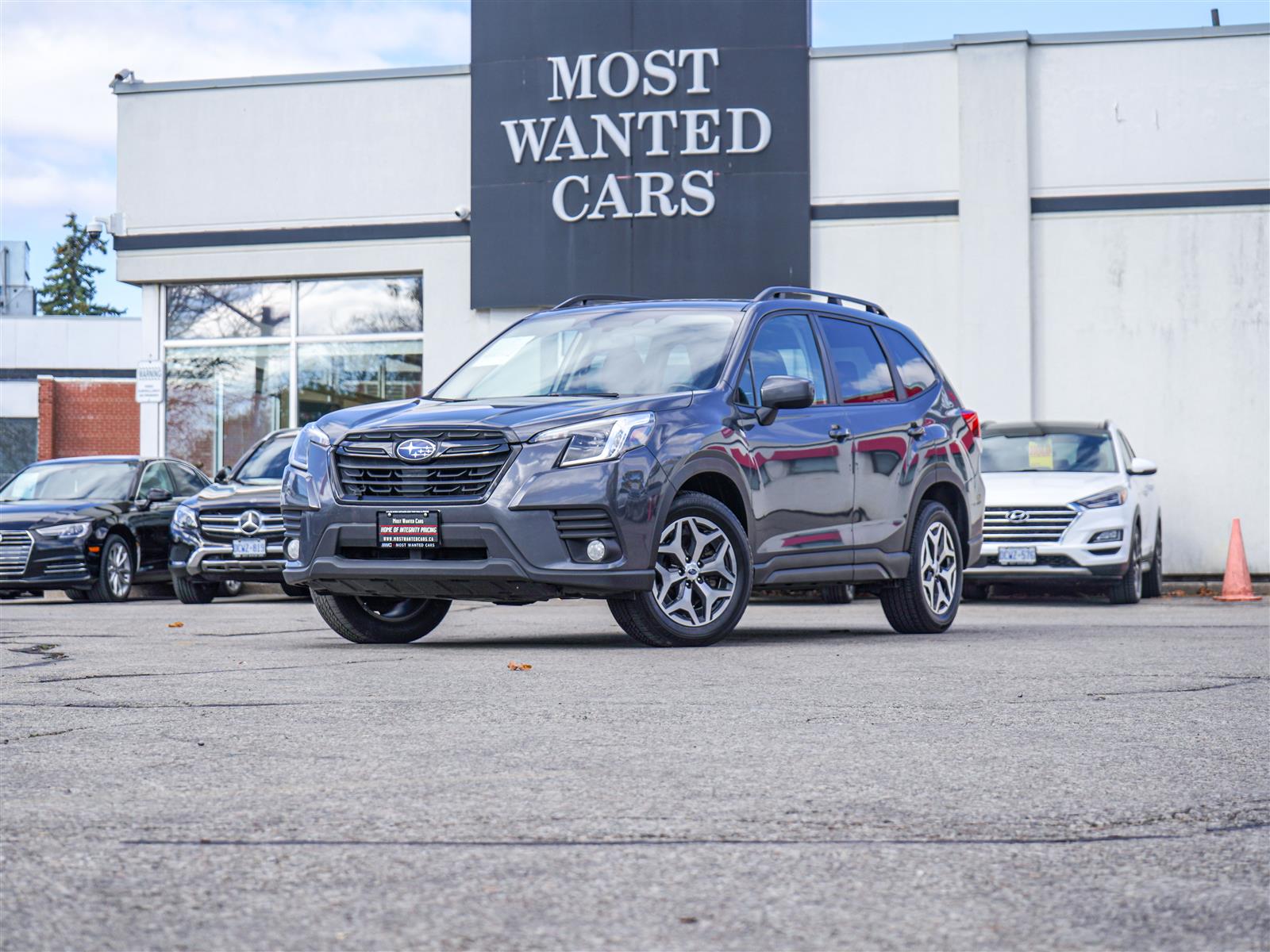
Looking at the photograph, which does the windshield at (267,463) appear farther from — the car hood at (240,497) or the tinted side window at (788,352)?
the tinted side window at (788,352)

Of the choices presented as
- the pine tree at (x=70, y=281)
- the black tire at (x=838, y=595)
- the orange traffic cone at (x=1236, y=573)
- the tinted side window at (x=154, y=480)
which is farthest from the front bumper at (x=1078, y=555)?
the pine tree at (x=70, y=281)

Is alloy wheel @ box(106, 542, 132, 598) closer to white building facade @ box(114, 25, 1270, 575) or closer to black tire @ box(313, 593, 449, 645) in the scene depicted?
white building facade @ box(114, 25, 1270, 575)

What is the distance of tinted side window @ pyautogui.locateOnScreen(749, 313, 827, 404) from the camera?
30.9ft

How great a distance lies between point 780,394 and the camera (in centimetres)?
898

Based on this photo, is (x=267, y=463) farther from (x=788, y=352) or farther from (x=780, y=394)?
(x=780, y=394)

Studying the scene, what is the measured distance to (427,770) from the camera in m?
4.43

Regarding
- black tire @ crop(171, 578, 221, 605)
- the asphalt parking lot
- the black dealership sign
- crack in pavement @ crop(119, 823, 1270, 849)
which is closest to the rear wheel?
the black dealership sign

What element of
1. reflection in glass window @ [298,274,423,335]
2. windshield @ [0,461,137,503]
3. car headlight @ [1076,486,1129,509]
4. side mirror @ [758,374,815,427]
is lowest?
car headlight @ [1076,486,1129,509]

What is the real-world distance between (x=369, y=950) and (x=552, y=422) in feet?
18.4

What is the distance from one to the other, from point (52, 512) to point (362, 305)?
6.29 metres

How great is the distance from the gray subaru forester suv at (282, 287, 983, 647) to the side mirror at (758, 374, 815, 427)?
1 cm

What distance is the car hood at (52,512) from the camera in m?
17.0

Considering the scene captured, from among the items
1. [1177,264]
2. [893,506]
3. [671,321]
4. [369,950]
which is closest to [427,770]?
[369,950]

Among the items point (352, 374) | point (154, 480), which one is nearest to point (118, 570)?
point (154, 480)
